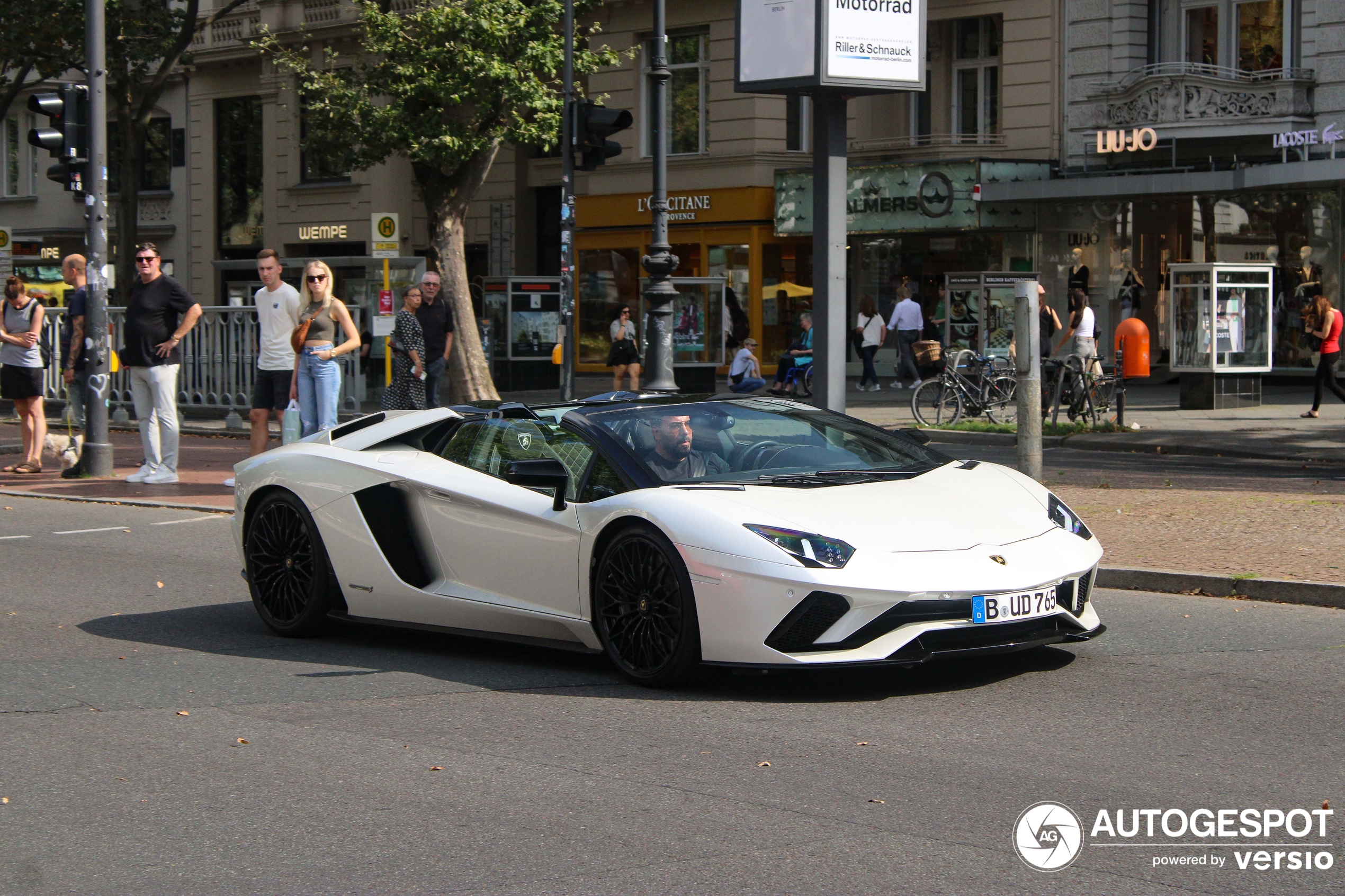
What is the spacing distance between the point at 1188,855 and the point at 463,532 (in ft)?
12.2

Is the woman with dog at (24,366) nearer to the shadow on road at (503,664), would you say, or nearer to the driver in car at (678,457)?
the shadow on road at (503,664)

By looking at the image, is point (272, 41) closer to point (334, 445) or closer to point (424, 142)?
point (424, 142)

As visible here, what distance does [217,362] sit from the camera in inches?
908

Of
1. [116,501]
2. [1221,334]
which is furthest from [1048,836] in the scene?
[1221,334]

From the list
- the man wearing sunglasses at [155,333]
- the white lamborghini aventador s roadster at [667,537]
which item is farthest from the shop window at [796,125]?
the white lamborghini aventador s roadster at [667,537]

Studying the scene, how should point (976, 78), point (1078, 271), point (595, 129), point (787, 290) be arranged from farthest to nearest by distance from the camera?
point (787, 290) < point (976, 78) < point (1078, 271) < point (595, 129)

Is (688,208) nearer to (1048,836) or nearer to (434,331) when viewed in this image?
(434,331)

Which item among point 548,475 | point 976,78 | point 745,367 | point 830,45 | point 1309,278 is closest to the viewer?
point 548,475

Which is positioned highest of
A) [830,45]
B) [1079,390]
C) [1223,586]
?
[830,45]

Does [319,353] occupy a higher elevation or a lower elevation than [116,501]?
higher

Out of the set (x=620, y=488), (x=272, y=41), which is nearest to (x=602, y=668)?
(x=620, y=488)

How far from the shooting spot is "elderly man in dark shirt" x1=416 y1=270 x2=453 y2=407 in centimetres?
1698

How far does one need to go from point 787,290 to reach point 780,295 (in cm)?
52

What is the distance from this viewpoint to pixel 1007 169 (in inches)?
1169
